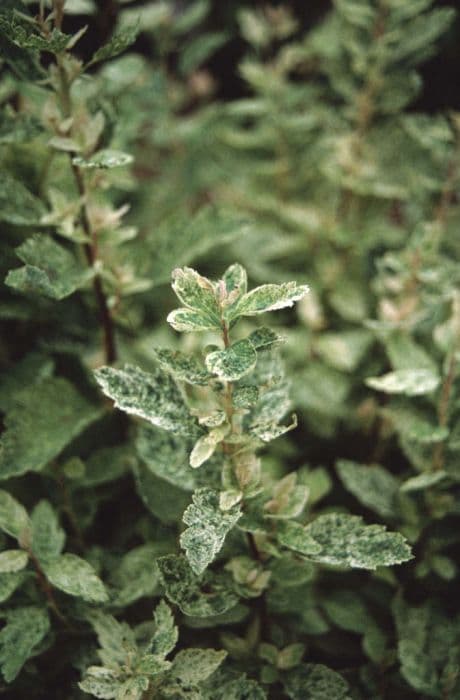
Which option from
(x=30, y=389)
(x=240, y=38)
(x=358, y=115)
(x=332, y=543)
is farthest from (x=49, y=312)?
(x=240, y=38)

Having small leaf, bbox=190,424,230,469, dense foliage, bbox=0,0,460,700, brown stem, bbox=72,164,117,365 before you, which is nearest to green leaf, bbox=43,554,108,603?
dense foliage, bbox=0,0,460,700

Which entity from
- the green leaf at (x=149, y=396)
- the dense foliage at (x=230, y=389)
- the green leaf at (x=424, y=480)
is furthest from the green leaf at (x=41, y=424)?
the green leaf at (x=424, y=480)

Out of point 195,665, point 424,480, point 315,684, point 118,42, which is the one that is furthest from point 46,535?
point 118,42

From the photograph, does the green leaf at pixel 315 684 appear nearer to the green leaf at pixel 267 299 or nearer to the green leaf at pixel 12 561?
the green leaf at pixel 12 561

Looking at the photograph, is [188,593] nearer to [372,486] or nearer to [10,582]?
[10,582]

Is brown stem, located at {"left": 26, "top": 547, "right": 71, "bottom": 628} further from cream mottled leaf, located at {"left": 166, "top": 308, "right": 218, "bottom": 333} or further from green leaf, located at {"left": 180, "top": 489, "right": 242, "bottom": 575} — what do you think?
cream mottled leaf, located at {"left": 166, "top": 308, "right": 218, "bottom": 333}

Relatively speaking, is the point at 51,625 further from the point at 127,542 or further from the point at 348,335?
the point at 348,335
